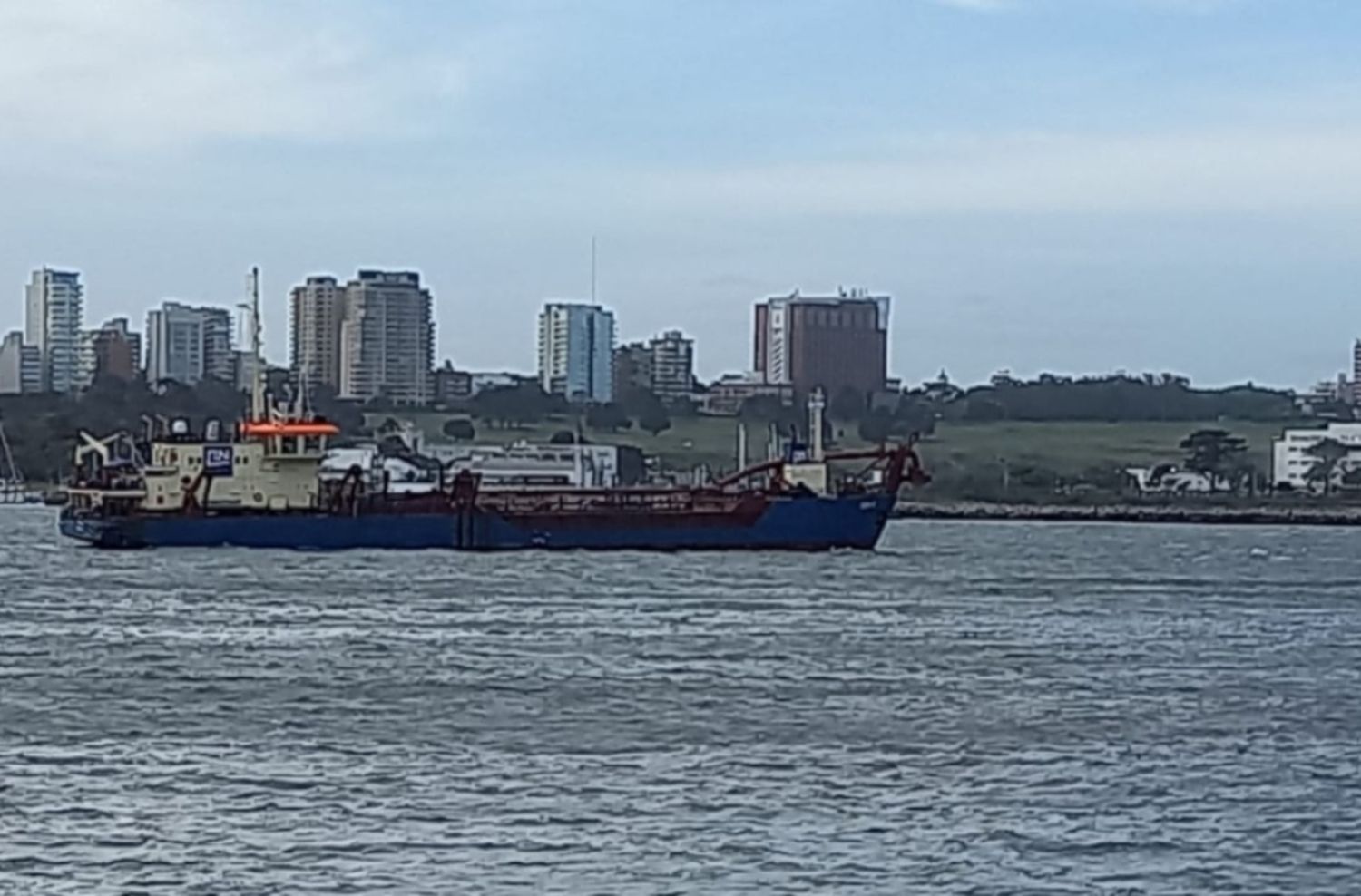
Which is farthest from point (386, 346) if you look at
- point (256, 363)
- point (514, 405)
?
point (256, 363)

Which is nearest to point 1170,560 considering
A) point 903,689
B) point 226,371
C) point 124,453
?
point 124,453

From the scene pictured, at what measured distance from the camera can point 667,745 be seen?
2692 cm

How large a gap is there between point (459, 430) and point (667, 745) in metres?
134

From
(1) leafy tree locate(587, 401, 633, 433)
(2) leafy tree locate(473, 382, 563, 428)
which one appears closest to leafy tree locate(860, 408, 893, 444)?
(1) leafy tree locate(587, 401, 633, 433)

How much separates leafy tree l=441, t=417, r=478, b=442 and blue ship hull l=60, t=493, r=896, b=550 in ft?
261

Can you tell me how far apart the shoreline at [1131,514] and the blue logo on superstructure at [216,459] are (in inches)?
2932

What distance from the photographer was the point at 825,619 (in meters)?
47.9

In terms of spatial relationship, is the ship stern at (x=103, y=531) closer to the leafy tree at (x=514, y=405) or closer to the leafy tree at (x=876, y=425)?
the leafy tree at (x=876, y=425)

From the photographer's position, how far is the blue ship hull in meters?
72.4

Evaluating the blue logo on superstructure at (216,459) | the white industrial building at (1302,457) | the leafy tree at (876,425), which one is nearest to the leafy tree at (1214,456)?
the white industrial building at (1302,457)

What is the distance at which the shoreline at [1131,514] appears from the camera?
14325cm

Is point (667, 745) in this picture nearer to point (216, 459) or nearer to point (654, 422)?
point (216, 459)

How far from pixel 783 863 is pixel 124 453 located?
7901 centimetres

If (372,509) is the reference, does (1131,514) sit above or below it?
below
